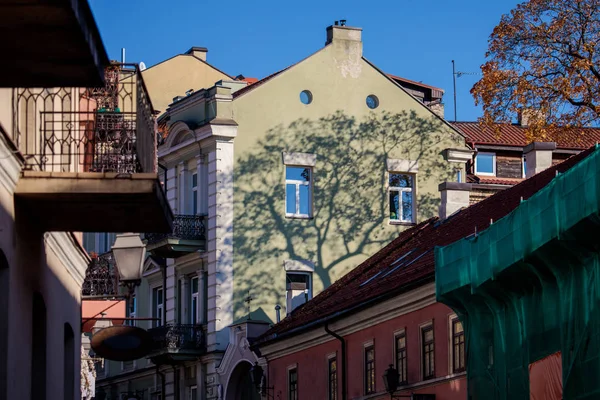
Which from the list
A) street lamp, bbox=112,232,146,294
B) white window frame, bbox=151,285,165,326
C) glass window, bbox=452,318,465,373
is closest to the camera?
street lamp, bbox=112,232,146,294

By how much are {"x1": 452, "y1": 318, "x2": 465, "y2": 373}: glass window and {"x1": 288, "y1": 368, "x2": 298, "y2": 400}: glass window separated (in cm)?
946

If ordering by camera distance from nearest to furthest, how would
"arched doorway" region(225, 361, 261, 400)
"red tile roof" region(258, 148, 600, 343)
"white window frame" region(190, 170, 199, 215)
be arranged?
"red tile roof" region(258, 148, 600, 343) → "arched doorway" region(225, 361, 261, 400) → "white window frame" region(190, 170, 199, 215)

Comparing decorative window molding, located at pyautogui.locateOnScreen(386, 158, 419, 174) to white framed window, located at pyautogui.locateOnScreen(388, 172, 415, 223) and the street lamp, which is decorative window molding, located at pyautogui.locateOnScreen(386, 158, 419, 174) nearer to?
white framed window, located at pyautogui.locateOnScreen(388, 172, 415, 223)

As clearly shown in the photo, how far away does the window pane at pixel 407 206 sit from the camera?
46.6 metres

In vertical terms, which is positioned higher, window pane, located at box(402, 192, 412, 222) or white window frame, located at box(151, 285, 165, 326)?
window pane, located at box(402, 192, 412, 222)

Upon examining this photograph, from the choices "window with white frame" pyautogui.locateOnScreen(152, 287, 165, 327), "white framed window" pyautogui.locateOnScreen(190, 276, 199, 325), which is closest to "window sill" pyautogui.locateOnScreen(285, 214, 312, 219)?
"white framed window" pyautogui.locateOnScreen(190, 276, 199, 325)

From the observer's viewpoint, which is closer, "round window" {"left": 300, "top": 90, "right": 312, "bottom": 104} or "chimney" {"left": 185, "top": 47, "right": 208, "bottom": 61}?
"round window" {"left": 300, "top": 90, "right": 312, "bottom": 104}

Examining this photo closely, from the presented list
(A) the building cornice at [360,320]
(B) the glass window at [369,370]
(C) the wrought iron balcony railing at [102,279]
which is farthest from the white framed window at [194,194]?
(C) the wrought iron balcony railing at [102,279]

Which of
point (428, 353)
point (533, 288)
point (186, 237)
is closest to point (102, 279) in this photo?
point (533, 288)

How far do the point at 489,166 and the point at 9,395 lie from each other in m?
41.4

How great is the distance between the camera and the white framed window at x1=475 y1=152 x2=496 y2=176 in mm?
52469

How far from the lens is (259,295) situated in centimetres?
4466

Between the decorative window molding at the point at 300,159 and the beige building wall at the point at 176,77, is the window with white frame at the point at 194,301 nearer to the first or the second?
the decorative window molding at the point at 300,159

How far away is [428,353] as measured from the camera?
31094mm
